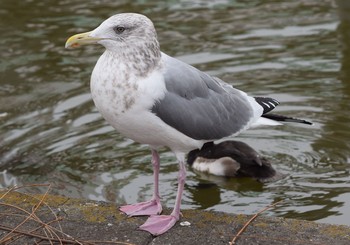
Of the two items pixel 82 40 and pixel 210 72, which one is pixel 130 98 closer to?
pixel 82 40

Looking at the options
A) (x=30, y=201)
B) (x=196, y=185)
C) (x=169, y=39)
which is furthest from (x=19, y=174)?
(x=169, y=39)

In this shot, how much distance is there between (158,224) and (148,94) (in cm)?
83

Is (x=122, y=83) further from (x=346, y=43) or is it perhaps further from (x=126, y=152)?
(x=346, y=43)

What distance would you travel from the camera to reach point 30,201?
542cm

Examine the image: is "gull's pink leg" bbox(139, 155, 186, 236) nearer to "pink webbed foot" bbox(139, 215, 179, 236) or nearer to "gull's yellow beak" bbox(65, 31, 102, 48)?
"pink webbed foot" bbox(139, 215, 179, 236)

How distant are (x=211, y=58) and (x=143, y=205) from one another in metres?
5.18

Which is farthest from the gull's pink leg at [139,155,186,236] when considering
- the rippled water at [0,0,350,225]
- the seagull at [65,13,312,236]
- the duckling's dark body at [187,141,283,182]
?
the duckling's dark body at [187,141,283,182]

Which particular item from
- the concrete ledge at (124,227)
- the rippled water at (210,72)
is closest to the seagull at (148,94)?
the concrete ledge at (124,227)

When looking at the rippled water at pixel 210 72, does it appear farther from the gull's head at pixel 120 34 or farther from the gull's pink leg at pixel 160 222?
the gull's head at pixel 120 34

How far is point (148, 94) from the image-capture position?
A: 4.99 meters

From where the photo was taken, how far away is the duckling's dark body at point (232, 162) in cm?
739

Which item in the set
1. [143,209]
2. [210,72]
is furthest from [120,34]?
[210,72]

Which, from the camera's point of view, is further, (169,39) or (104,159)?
(169,39)

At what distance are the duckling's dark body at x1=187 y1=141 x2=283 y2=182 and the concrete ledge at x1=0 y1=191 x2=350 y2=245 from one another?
2.17 meters
